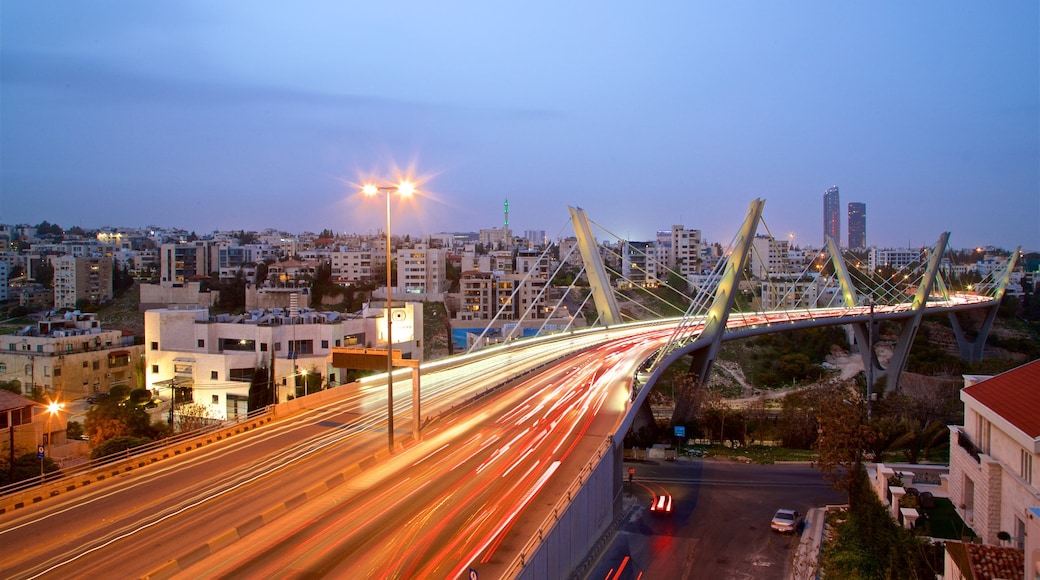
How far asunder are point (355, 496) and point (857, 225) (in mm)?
192824

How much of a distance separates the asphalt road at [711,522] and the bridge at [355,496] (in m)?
0.75

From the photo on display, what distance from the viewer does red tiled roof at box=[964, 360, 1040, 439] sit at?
10534 mm

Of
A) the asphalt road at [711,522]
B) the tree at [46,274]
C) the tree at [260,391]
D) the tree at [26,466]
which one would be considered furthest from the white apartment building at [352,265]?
the asphalt road at [711,522]

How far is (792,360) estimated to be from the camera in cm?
3938

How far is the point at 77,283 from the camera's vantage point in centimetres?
5300

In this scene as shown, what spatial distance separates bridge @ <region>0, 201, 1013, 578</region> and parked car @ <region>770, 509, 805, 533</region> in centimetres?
260

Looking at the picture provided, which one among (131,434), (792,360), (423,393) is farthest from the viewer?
(792,360)

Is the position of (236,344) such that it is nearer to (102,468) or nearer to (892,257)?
(102,468)

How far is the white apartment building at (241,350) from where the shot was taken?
74.1 feet

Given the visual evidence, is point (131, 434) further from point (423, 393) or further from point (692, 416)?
point (692, 416)

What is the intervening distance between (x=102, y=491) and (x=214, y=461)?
5.10 feet

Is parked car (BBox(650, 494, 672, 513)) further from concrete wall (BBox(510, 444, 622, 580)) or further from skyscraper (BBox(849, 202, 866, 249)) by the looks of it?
skyscraper (BBox(849, 202, 866, 249))

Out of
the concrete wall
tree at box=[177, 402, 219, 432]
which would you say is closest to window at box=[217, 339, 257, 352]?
tree at box=[177, 402, 219, 432]

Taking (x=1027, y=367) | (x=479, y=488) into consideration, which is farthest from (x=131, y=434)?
(x=1027, y=367)
